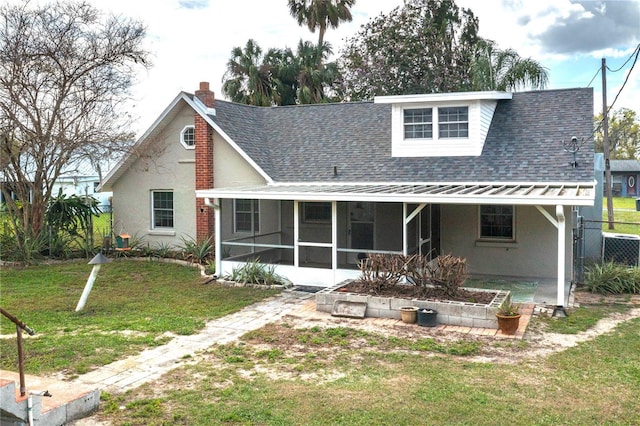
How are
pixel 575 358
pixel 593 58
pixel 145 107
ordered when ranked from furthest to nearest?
1. pixel 593 58
2. pixel 145 107
3. pixel 575 358

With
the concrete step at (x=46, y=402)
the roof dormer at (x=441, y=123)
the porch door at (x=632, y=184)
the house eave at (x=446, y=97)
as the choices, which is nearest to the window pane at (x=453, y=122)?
the roof dormer at (x=441, y=123)

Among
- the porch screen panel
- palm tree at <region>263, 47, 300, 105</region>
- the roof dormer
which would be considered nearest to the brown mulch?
the porch screen panel

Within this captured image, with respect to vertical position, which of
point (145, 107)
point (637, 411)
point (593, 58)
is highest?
point (593, 58)

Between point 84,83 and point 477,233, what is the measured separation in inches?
502

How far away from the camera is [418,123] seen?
1583 cm

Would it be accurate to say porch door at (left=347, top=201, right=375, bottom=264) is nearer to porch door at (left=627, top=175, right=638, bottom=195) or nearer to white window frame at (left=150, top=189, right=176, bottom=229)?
white window frame at (left=150, top=189, right=176, bottom=229)

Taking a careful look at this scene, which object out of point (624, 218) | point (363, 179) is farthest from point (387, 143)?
point (624, 218)

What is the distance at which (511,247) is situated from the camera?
14.8 m

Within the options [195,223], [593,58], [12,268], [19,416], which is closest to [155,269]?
[195,223]

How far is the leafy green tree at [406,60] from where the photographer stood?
33156 mm

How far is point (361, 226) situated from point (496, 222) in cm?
370

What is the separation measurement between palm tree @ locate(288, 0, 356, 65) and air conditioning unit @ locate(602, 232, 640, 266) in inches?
939

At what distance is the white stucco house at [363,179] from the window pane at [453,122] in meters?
0.03

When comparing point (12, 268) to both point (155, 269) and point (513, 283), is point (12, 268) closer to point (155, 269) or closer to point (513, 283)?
point (155, 269)
